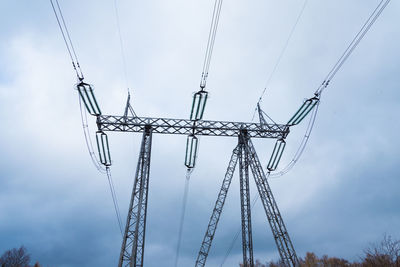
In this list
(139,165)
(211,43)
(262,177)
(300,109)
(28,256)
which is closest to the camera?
(211,43)

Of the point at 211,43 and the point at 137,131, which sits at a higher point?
the point at 137,131

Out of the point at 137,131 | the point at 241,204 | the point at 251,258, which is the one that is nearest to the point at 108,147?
the point at 137,131

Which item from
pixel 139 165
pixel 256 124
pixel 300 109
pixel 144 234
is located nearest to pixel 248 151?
pixel 256 124

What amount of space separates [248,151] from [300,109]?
19.5ft

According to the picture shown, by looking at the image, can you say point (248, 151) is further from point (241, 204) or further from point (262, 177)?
point (241, 204)

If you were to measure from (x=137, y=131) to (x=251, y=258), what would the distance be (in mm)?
16299

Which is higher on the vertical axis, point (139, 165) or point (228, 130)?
A: point (228, 130)

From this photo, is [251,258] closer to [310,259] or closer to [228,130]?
[228,130]

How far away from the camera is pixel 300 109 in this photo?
1745 centimetres

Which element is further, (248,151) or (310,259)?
(310,259)

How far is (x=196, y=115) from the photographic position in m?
17.5

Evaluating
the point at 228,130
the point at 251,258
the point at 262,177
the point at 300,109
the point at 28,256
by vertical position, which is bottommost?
the point at 251,258

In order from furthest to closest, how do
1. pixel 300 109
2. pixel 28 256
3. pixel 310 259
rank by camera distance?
pixel 310 259, pixel 28 256, pixel 300 109

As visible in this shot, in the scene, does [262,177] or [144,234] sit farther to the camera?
[262,177]
